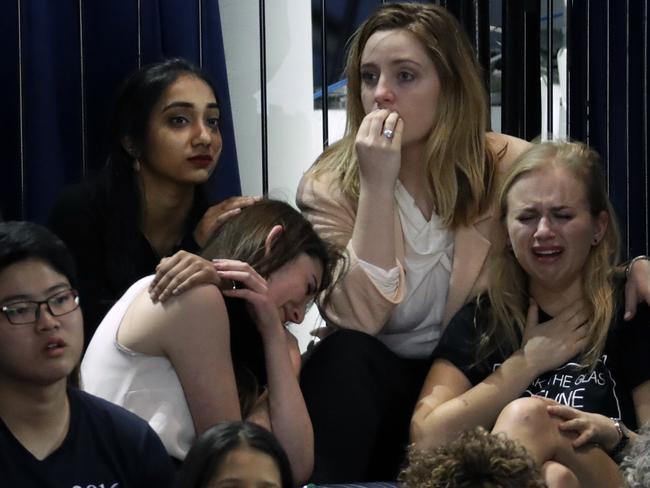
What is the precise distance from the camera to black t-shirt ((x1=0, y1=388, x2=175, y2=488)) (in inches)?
66.4

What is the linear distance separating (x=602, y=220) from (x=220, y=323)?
745 millimetres

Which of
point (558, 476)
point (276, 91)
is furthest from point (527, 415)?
point (276, 91)

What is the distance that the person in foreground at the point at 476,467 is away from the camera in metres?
1.56

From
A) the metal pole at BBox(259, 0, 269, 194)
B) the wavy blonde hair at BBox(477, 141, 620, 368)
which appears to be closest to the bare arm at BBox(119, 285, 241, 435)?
the wavy blonde hair at BBox(477, 141, 620, 368)

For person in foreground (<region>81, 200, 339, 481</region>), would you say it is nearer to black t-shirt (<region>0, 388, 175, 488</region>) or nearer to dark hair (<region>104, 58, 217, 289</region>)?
black t-shirt (<region>0, 388, 175, 488</region>)

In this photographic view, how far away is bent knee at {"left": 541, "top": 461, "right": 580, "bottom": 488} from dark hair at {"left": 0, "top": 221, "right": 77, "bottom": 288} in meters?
0.72

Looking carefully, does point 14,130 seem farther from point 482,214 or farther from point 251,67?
point 482,214

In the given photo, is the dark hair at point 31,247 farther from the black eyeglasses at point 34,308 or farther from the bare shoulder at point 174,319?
the bare shoulder at point 174,319

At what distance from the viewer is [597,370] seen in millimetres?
2230

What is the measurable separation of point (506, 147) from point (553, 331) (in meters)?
0.44

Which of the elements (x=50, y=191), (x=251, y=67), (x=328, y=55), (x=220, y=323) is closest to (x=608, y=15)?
(x=328, y=55)

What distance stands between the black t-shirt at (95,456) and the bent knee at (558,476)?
54cm

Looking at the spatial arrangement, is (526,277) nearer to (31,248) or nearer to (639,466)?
(639,466)

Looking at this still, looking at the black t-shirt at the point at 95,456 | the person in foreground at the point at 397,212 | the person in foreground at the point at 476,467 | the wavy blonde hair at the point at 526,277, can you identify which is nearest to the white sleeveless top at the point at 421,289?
the person in foreground at the point at 397,212
